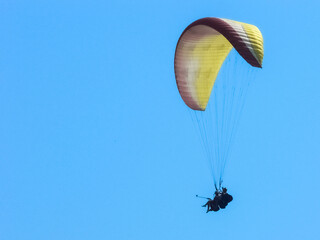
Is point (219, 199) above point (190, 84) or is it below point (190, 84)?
below

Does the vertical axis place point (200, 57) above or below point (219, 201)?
above

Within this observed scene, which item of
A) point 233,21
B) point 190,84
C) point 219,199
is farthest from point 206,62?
point 219,199

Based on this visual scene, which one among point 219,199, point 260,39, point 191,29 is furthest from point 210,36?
point 219,199

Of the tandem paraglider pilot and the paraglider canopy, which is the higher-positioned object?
the paraglider canopy

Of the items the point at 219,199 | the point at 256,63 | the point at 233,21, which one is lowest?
the point at 219,199

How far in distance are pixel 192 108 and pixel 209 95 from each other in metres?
1.17

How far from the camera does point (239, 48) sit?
3994cm

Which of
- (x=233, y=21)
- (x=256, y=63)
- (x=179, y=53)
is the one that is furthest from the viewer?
(x=179, y=53)

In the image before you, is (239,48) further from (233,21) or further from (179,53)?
(179,53)

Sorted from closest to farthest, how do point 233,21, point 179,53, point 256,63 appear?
point 256,63 < point 233,21 < point 179,53

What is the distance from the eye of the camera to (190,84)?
46188mm

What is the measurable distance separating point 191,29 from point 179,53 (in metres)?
1.95

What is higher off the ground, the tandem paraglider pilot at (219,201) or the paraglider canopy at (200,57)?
the paraglider canopy at (200,57)

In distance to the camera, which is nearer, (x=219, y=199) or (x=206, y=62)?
(x=219, y=199)
